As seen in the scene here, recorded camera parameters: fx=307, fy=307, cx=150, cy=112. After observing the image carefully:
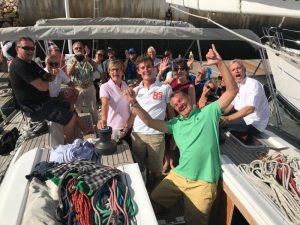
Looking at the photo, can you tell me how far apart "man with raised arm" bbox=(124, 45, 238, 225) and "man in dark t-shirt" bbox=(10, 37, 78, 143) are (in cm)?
128

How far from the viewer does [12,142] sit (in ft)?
13.8

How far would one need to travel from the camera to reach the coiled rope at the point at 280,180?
7.68 ft

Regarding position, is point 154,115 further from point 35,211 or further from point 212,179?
point 35,211

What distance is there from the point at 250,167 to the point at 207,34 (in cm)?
333

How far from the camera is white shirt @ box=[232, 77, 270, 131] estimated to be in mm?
3428

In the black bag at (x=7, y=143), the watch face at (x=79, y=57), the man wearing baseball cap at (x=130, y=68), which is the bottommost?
the black bag at (x=7, y=143)

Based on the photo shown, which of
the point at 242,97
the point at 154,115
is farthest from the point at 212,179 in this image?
the point at 242,97

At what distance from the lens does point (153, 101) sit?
10.8 ft

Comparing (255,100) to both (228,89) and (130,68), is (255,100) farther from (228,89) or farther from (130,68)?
(130,68)

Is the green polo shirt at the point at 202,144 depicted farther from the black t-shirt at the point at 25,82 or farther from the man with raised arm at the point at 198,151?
the black t-shirt at the point at 25,82

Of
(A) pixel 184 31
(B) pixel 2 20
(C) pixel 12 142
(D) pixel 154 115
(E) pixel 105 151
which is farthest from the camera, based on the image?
(B) pixel 2 20

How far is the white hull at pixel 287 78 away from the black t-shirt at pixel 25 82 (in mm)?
5231

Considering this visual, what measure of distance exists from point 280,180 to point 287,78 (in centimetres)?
480

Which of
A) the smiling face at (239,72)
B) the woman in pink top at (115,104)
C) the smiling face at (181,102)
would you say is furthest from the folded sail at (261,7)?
the woman in pink top at (115,104)
